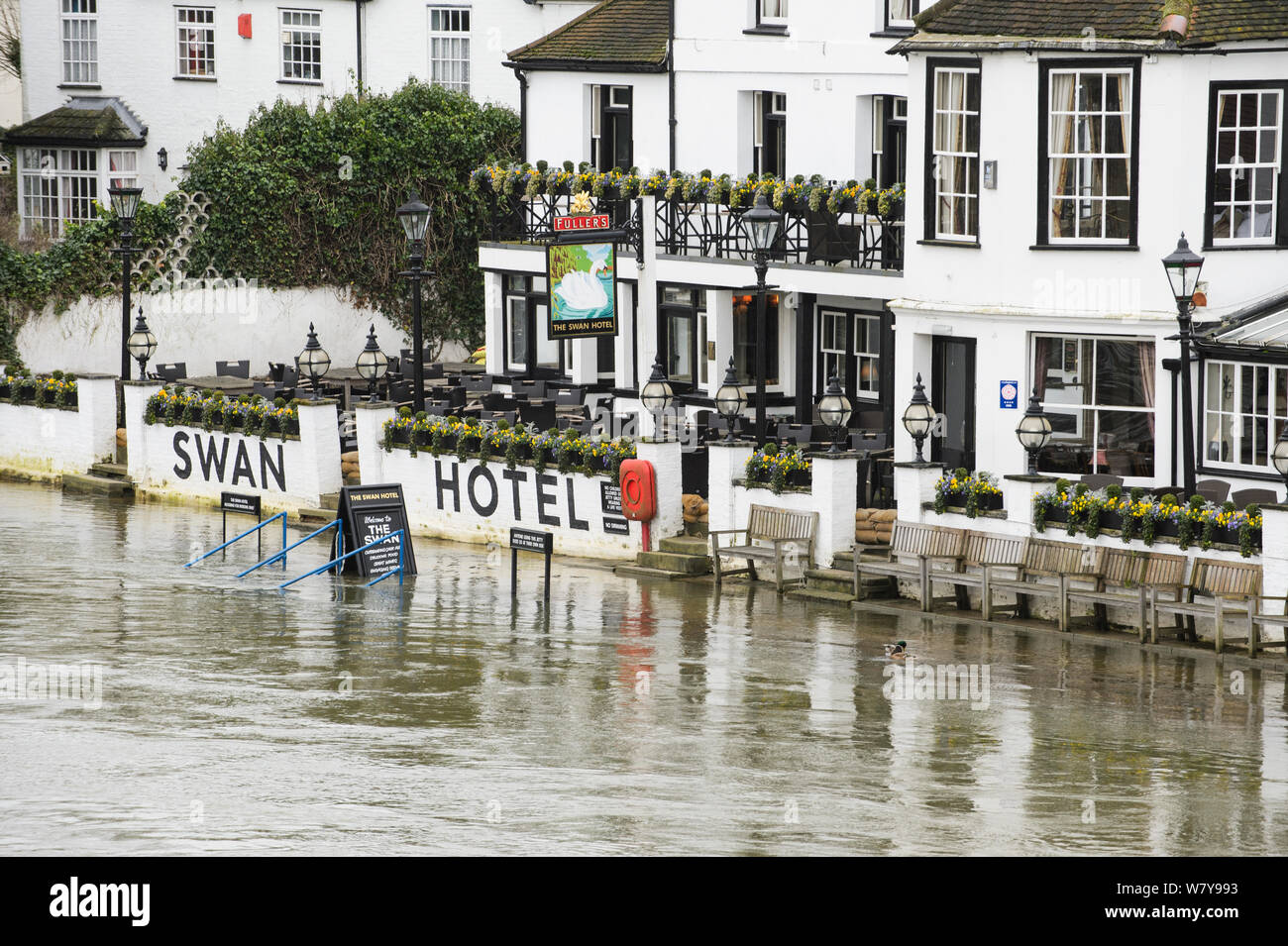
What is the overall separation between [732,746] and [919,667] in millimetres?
3767

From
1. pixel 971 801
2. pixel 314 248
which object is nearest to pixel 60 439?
pixel 314 248

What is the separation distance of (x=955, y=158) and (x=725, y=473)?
484 centimetres

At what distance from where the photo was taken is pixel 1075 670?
786 inches

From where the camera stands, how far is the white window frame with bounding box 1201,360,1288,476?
2378cm

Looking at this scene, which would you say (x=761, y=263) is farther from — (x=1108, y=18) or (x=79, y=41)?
(x=79, y=41)

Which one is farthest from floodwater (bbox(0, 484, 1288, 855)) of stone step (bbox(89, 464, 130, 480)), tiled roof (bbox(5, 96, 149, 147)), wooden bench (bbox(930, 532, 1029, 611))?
tiled roof (bbox(5, 96, 149, 147))

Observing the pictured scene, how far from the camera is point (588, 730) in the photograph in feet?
56.7

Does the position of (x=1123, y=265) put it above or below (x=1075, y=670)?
above

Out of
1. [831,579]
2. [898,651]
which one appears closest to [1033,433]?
[831,579]

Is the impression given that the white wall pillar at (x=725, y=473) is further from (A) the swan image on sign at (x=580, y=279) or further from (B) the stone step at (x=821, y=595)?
(A) the swan image on sign at (x=580, y=279)

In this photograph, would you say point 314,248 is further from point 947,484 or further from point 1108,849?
point 1108,849

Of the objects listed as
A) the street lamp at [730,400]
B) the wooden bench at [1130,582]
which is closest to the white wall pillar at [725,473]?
the street lamp at [730,400]

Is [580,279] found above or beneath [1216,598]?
above

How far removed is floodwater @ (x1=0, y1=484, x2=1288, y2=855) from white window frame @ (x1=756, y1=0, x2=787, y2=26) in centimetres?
1256
